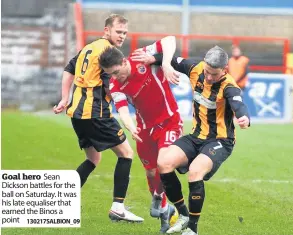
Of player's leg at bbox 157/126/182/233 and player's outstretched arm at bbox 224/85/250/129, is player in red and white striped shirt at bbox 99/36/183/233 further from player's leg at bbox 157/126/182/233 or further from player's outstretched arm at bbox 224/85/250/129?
player's outstretched arm at bbox 224/85/250/129

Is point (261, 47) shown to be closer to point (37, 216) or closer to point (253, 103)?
point (253, 103)

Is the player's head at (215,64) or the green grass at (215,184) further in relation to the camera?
the green grass at (215,184)

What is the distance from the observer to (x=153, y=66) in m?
8.41

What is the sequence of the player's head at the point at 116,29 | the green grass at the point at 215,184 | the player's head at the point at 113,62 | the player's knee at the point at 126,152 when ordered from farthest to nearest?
the player's knee at the point at 126,152
the player's head at the point at 116,29
the green grass at the point at 215,184
the player's head at the point at 113,62

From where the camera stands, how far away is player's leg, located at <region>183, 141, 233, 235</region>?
764cm

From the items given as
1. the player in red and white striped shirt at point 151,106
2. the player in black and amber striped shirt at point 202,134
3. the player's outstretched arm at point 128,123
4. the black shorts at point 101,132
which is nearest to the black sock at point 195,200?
the player in black and amber striped shirt at point 202,134

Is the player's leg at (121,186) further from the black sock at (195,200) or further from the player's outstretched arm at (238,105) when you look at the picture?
the player's outstretched arm at (238,105)

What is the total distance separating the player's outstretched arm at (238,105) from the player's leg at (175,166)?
632 millimetres

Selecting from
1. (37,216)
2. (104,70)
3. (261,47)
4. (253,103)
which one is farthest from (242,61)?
(37,216)

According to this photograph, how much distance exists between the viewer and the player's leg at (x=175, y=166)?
25.9ft

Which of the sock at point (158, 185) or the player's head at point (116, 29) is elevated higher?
the player's head at point (116, 29)

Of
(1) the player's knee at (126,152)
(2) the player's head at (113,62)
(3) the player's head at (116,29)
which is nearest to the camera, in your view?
(2) the player's head at (113,62)

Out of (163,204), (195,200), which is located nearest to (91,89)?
(163,204)

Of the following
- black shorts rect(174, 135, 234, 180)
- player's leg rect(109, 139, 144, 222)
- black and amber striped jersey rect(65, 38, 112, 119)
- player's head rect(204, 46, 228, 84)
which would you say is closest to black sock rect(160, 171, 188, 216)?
black shorts rect(174, 135, 234, 180)
